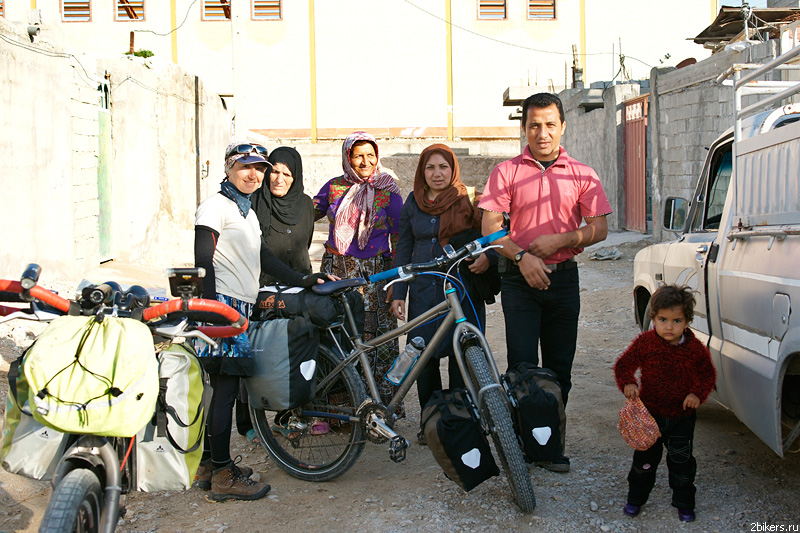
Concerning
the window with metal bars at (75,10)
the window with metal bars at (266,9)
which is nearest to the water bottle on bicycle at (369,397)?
the window with metal bars at (266,9)

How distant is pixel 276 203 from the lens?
14.4ft

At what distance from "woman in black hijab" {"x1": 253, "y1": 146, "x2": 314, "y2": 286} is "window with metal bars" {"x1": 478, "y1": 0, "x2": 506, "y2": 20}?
25789 mm

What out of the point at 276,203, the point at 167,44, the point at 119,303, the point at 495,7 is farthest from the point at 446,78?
the point at 119,303

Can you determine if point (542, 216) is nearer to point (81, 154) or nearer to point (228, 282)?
point (228, 282)

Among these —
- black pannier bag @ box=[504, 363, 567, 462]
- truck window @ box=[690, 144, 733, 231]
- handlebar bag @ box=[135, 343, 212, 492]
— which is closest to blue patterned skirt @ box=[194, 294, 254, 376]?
handlebar bag @ box=[135, 343, 212, 492]

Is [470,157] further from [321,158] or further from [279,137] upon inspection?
[279,137]

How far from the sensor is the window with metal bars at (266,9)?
28258mm

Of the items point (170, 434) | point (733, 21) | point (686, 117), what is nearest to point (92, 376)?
point (170, 434)

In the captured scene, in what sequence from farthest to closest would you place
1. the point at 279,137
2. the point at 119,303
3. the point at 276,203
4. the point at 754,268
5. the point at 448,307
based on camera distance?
1. the point at 279,137
2. the point at 276,203
3. the point at 448,307
4. the point at 754,268
5. the point at 119,303

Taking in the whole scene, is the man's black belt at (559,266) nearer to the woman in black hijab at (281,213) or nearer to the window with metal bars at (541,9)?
the woman in black hijab at (281,213)

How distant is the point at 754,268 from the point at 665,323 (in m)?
0.44

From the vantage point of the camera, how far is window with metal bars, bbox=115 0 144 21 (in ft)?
94.4

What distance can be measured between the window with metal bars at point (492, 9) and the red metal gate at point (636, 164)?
50.1 feet

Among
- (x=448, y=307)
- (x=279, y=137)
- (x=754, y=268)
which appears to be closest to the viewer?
(x=754, y=268)
